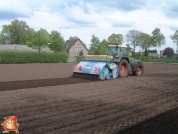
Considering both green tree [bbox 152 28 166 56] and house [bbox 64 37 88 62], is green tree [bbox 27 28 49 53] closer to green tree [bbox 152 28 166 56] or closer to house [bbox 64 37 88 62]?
house [bbox 64 37 88 62]

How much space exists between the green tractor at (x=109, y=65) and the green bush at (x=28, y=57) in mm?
24903

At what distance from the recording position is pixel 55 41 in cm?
6075

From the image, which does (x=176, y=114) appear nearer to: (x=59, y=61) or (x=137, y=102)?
(x=137, y=102)

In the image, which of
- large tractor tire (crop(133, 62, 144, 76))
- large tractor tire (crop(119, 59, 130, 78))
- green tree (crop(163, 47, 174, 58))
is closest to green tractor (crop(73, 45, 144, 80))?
large tractor tire (crop(119, 59, 130, 78))

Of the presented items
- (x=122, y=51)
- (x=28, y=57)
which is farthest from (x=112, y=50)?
(x=28, y=57)

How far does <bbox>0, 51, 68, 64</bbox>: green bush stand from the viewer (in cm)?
3862

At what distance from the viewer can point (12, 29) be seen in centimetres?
8731

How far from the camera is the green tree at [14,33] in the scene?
284 feet

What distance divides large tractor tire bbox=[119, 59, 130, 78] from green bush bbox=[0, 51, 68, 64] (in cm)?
2615

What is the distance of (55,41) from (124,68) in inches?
1753

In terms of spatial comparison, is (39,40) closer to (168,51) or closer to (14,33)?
(14,33)

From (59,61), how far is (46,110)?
135 feet

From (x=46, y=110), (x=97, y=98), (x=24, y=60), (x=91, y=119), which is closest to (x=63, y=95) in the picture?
(x=97, y=98)

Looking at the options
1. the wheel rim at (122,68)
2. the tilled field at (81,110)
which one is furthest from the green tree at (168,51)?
the tilled field at (81,110)
